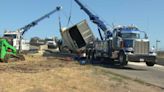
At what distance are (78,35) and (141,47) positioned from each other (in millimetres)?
15369

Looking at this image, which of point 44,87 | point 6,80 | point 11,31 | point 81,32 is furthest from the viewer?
point 11,31

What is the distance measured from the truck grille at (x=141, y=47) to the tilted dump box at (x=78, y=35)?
13233 mm

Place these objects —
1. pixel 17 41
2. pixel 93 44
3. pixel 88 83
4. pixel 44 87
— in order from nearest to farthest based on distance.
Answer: pixel 44 87, pixel 88 83, pixel 93 44, pixel 17 41

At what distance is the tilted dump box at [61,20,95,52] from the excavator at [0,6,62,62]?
5.60m

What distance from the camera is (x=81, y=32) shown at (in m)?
47.9

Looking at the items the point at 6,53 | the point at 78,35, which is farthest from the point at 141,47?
the point at 78,35

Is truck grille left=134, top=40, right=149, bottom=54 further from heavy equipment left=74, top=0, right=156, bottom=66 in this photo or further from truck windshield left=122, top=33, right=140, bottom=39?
truck windshield left=122, top=33, right=140, bottom=39

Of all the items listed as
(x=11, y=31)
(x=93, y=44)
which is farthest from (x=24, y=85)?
(x=11, y=31)

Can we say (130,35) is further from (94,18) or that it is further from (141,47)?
(94,18)

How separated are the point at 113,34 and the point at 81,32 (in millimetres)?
10515

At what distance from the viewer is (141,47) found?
3491 centimetres

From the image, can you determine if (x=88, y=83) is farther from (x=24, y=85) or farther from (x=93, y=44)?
(x=93, y=44)

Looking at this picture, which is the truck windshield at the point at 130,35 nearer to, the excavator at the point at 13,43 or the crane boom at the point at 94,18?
the excavator at the point at 13,43

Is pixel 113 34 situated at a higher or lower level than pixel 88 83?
higher
